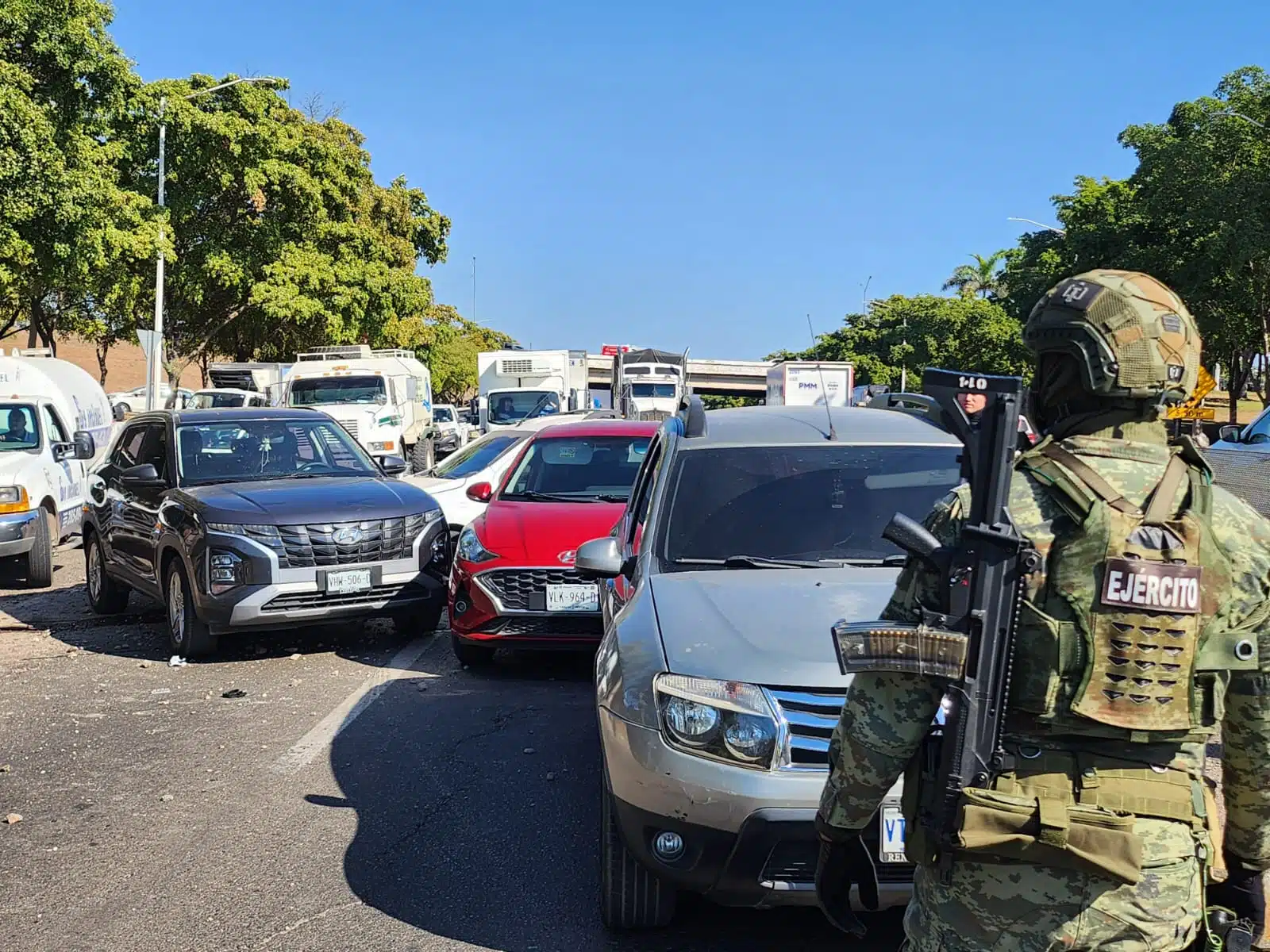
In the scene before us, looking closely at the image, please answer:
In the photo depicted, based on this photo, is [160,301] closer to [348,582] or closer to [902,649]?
[348,582]

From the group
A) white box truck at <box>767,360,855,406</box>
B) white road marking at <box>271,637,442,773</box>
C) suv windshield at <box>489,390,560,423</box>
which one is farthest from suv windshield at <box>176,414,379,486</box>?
suv windshield at <box>489,390,560,423</box>

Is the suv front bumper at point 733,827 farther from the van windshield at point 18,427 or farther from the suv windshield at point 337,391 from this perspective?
the suv windshield at point 337,391

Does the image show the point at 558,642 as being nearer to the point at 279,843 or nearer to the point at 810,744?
the point at 279,843

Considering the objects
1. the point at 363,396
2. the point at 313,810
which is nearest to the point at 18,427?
the point at 313,810

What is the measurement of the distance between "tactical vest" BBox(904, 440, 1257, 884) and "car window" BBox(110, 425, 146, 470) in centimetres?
941

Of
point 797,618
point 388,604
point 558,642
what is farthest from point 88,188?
point 797,618

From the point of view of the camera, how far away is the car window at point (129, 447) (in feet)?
34.0

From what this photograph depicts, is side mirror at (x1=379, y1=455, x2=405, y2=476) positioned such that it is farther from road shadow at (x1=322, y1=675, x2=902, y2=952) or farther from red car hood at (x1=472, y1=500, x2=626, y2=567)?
road shadow at (x1=322, y1=675, x2=902, y2=952)

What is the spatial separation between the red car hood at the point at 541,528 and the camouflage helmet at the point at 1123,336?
569 centimetres

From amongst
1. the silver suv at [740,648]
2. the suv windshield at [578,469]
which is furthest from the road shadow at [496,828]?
the suv windshield at [578,469]

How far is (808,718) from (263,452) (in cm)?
704

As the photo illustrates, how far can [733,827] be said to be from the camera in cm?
355

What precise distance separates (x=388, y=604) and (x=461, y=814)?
353 centimetres

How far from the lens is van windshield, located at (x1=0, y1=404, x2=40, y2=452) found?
42.1 ft
